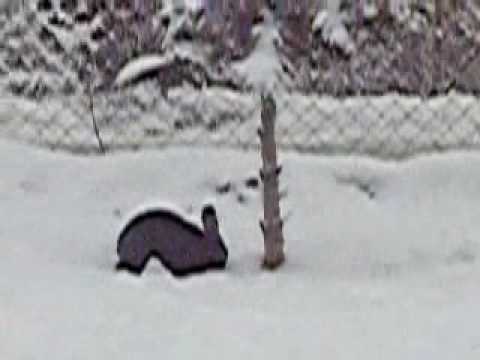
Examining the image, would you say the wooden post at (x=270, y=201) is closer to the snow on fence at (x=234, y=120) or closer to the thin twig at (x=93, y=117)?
the snow on fence at (x=234, y=120)

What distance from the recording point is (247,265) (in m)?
4.11

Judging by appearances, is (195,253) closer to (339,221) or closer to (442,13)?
(339,221)

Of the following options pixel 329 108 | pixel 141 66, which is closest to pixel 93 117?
pixel 141 66

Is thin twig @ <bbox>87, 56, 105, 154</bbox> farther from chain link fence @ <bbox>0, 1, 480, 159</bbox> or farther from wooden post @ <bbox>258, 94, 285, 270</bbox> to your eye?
wooden post @ <bbox>258, 94, 285, 270</bbox>

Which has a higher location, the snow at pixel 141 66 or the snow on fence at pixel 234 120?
the snow at pixel 141 66

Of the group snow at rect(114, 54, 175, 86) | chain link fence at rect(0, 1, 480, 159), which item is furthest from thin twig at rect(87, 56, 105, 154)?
snow at rect(114, 54, 175, 86)

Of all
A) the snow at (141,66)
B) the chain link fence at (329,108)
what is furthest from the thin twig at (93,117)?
the snow at (141,66)

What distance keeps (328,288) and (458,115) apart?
145 centimetres

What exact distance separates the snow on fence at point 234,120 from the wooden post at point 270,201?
867 millimetres

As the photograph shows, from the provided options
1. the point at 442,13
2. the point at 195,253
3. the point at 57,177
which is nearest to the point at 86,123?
the point at 57,177

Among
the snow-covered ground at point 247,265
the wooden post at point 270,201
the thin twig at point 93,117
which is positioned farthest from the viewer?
the thin twig at point 93,117

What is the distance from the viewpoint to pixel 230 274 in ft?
13.2

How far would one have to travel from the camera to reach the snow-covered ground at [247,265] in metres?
3.45

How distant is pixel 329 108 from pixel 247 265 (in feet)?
3.79
